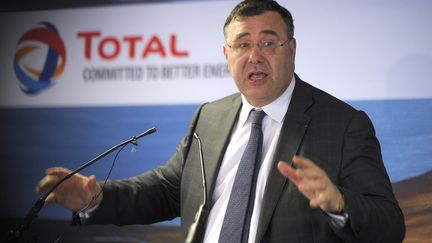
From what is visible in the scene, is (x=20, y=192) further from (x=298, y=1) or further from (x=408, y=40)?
(x=408, y=40)

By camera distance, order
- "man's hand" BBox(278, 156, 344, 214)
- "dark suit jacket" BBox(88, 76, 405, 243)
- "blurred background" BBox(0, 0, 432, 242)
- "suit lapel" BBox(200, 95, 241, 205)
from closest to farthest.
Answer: "man's hand" BBox(278, 156, 344, 214) → "dark suit jacket" BBox(88, 76, 405, 243) → "suit lapel" BBox(200, 95, 241, 205) → "blurred background" BBox(0, 0, 432, 242)

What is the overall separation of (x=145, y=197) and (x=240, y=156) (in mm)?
487

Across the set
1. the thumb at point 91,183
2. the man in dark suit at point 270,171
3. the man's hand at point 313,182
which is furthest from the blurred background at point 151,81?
the man's hand at point 313,182

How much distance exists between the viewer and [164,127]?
3.59m

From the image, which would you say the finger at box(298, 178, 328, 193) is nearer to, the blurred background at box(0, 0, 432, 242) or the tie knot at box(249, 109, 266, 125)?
the tie knot at box(249, 109, 266, 125)

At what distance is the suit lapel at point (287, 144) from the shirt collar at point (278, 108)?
5 cm

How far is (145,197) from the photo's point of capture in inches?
98.5

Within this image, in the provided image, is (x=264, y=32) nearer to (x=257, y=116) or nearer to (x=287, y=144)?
(x=257, y=116)

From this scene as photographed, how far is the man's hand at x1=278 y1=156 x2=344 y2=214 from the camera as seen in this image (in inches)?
67.7

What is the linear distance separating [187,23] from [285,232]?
6.27 feet

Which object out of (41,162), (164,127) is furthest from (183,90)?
(41,162)

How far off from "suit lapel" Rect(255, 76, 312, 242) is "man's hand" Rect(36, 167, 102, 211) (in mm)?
669

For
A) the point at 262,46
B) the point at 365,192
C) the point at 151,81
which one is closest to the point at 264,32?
the point at 262,46

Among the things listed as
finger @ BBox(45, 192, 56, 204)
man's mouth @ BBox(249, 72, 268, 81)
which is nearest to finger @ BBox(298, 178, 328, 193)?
man's mouth @ BBox(249, 72, 268, 81)
